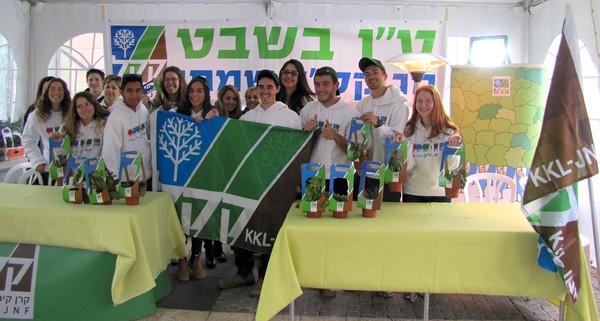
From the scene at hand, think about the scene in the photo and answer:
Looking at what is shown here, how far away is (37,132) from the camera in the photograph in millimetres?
3713

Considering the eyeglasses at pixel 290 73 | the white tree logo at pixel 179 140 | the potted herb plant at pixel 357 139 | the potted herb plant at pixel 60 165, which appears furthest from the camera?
the eyeglasses at pixel 290 73

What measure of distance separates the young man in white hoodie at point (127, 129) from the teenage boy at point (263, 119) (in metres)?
0.71

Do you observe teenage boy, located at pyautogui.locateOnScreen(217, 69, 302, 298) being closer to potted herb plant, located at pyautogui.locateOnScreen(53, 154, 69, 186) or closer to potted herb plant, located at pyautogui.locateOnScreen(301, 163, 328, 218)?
potted herb plant, located at pyautogui.locateOnScreen(301, 163, 328, 218)

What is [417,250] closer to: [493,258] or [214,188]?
[493,258]

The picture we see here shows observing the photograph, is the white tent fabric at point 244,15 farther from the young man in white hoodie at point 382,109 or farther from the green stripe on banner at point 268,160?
the green stripe on banner at point 268,160

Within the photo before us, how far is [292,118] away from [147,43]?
107 inches

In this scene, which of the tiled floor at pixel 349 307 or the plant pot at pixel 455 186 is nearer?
the plant pot at pixel 455 186

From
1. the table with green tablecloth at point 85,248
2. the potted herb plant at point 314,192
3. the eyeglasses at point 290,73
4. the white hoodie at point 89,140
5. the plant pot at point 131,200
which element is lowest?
the table with green tablecloth at point 85,248

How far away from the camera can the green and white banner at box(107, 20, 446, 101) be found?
16.4 ft

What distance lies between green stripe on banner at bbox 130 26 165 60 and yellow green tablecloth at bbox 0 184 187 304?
107 inches

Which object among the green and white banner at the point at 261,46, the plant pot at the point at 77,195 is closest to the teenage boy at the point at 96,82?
the green and white banner at the point at 261,46

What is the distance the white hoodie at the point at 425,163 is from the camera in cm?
305

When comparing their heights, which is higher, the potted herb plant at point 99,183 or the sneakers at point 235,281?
the potted herb plant at point 99,183

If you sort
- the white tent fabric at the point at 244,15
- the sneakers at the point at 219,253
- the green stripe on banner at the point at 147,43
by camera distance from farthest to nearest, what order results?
the white tent fabric at the point at 244,15
the green stripe on banner at the point at 147,43
the sneakers at the point at 219,253
